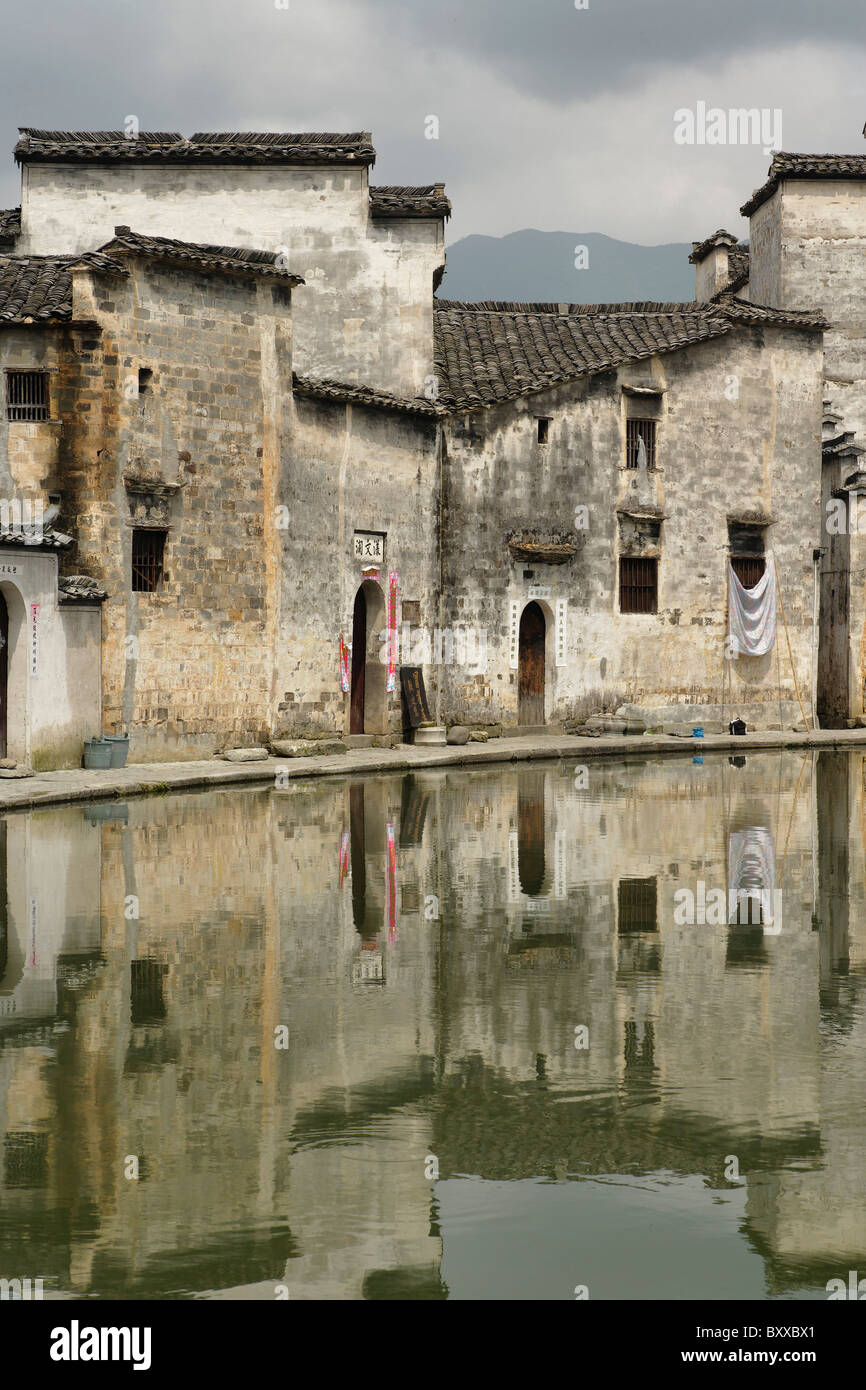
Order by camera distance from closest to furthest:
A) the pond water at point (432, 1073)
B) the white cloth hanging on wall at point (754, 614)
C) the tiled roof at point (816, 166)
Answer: the pond water at point (432, 1073)
the white cloth hanging on wall at point (754, 614)
the tiled roof at point (816, 166)

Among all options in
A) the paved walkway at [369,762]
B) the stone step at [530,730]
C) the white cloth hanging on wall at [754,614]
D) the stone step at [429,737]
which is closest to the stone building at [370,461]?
the stone step at [530,730]

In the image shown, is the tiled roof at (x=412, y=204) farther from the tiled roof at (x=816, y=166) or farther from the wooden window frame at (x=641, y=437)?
the tiled roof at (x=816, y=166)

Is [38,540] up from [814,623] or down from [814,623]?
down

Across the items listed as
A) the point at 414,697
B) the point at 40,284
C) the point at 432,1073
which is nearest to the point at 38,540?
the point at 40,284

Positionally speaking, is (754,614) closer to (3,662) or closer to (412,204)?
(412,204)

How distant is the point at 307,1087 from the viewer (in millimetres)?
6316

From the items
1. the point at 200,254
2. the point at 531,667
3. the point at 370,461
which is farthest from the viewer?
the point at 531,667

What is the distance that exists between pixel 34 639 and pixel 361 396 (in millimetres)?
7962

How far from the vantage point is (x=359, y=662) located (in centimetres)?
2694

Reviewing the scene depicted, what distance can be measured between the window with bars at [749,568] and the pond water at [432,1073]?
1961 cm

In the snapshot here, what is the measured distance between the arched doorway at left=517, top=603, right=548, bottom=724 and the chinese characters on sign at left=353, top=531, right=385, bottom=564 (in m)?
4.20

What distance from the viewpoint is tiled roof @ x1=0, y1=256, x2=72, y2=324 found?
21.4 m

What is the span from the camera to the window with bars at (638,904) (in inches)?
390

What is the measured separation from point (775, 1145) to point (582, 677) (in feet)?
82.4
